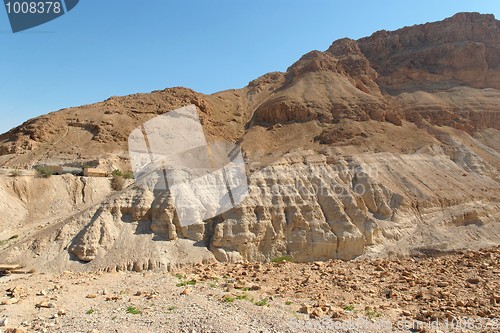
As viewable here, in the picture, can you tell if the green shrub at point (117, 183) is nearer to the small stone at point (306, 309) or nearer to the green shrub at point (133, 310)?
the green shrub at point (133, 310)

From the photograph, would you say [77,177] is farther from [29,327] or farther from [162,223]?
[29,327]

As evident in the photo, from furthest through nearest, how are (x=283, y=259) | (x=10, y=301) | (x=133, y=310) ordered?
1. (x=283, y=259)
2. (x=10, y=301)
3. (x=133, y=310)

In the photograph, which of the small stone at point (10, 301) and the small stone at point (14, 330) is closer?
the small stone at point (14, 330)

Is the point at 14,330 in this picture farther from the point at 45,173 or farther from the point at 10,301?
the point at 45,173

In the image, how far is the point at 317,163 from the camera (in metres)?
27.4

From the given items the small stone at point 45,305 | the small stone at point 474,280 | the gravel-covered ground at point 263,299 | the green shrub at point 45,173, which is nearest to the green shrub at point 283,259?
the gravel-covered ground at point 263,299

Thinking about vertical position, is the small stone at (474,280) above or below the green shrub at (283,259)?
below

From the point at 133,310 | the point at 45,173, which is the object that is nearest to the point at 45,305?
the point at 133,310

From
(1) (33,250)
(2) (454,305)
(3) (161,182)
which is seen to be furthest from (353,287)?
(1) (33,250)

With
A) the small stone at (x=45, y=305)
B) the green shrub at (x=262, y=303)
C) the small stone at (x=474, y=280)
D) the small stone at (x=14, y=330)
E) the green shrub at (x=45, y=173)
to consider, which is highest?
the green shrub at (x=45, y=173)

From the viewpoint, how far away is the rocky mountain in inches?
768

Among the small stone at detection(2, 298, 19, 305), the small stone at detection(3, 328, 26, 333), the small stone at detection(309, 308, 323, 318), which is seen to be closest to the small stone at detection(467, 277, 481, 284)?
the small stone at detection(309, 308, 323, 318)

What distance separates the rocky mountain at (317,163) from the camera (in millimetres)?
19500

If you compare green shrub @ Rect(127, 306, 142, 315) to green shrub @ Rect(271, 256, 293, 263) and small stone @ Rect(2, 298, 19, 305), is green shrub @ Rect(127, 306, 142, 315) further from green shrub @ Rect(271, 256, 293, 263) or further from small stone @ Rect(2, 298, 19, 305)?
green shrub @ Rect(271, 256, 293, 263)
